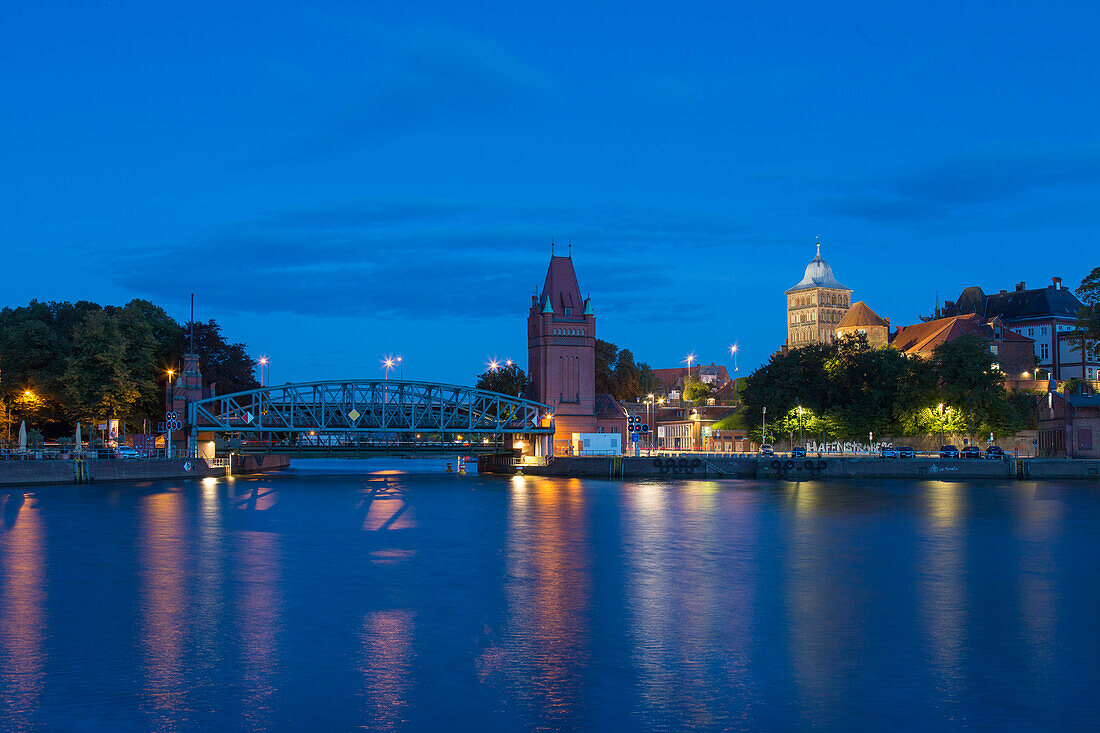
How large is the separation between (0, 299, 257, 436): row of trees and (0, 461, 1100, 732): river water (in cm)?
4051

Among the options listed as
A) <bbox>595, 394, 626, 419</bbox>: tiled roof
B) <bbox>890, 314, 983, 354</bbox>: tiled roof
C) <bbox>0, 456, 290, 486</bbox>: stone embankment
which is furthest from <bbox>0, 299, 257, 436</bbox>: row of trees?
<bbox>890, 314, 983, 354</bbox>: tiled roof

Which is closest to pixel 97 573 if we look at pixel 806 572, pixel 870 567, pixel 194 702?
pixel 194 702

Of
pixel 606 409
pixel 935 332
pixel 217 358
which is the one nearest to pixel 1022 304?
pixel 935 332

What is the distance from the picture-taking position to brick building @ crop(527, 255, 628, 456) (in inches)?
4759

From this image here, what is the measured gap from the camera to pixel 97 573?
1239 inches

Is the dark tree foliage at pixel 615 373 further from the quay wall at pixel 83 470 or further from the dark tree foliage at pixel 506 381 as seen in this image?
the quay wall at pixel 83 470

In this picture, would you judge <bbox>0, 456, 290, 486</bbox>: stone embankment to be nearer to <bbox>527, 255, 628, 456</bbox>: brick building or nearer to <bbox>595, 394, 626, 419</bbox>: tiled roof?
<bbox>527, 255, 628, 456</bbox>: brick building

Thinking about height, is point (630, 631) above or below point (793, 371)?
below

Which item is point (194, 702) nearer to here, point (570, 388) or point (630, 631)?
point (630, 631)

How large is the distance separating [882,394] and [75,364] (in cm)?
7260

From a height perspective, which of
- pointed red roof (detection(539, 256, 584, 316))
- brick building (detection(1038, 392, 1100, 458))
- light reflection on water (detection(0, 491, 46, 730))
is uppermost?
pointed red roof (detection(539, 256, 584, 316))

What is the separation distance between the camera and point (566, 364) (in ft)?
406

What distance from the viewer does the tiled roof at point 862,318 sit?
18712 cm

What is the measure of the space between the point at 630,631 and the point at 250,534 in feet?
82.6
